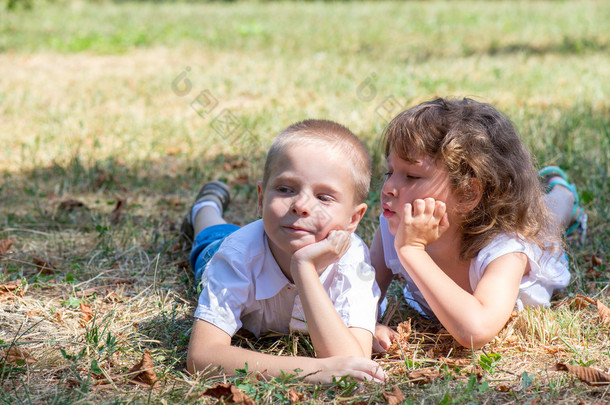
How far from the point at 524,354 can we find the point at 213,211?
200cm

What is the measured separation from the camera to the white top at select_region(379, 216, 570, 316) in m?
2.67

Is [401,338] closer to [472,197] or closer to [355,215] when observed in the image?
[355,215]

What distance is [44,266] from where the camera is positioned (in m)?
3.36

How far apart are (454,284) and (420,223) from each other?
277 mm

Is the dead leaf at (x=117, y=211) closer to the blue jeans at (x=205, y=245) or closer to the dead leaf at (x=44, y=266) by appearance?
the dead leaf at (x=44, y=266)

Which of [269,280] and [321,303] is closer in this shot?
[321,303]

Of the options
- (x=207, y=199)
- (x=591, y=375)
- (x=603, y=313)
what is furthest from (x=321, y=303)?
(x=207, y=199)

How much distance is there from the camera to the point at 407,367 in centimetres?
247

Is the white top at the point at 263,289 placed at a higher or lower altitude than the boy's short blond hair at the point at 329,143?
lower

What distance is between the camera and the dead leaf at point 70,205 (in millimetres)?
4281

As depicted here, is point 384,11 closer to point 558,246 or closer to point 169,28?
point 169,28

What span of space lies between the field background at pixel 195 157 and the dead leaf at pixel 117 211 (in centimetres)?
2

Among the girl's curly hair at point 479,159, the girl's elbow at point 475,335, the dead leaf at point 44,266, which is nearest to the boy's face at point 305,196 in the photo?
the girl's curly hair at point 479,159

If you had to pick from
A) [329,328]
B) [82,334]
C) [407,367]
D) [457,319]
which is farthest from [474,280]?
[82,334]
